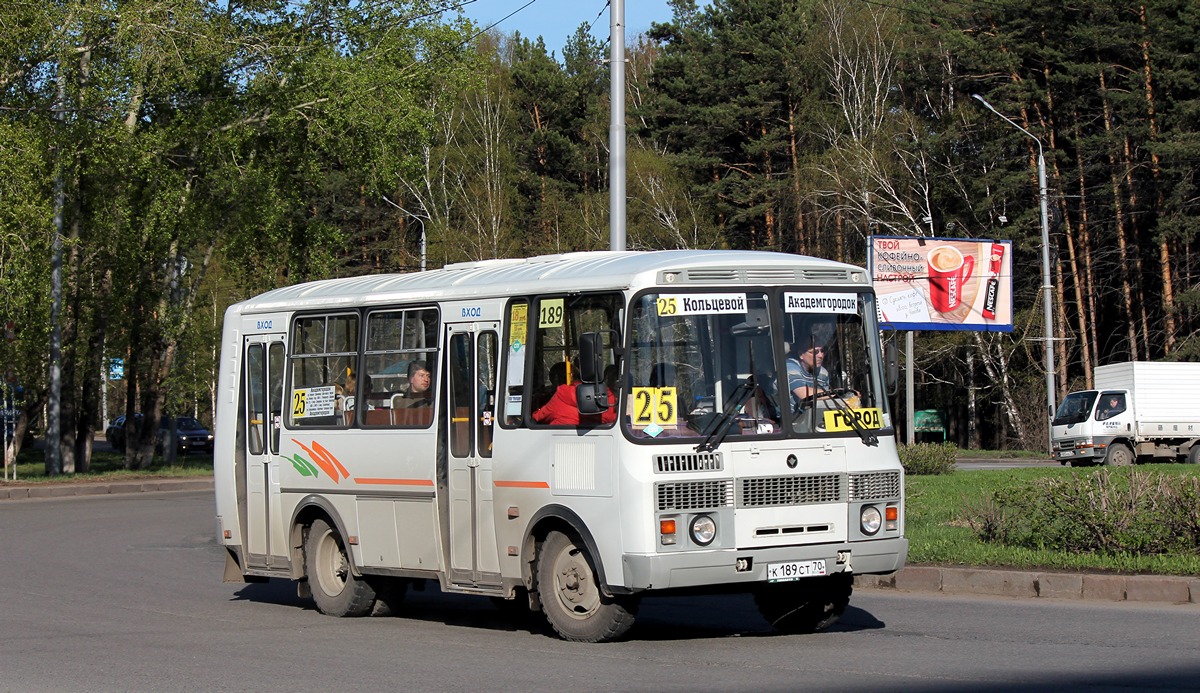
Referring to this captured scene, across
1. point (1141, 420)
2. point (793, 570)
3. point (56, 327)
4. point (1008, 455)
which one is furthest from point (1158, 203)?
point (793, 570)

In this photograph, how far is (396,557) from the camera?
1237 centimetres

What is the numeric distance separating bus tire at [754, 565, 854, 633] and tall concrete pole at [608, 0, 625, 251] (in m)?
7.04

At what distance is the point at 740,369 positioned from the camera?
34.5 feet

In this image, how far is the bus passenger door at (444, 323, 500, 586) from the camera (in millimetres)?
11500

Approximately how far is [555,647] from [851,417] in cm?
268

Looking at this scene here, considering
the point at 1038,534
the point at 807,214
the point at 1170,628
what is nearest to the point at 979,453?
the point at 807,214

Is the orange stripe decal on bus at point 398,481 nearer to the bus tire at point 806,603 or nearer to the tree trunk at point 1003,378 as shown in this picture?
the bus tire at point 806,603

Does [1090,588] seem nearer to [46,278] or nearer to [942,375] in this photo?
[46,278]

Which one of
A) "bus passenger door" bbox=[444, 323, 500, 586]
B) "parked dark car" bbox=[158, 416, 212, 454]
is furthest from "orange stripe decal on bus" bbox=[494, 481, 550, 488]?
"parked dark car" bbox=[158, 416, 212, 454]

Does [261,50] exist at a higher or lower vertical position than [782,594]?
higher

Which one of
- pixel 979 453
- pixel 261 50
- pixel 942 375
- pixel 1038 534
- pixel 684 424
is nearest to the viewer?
pixel 684 424

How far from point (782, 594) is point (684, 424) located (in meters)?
1.88

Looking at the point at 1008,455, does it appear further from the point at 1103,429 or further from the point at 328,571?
the point at 328,571

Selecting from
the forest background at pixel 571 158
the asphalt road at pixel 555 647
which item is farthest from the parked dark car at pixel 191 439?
the asphalt road at pixel 555 647
